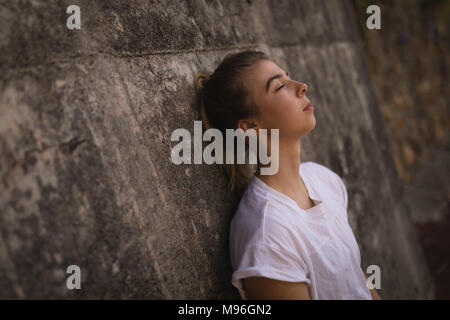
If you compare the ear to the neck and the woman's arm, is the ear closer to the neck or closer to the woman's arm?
the neck

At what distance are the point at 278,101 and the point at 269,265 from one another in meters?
0.64

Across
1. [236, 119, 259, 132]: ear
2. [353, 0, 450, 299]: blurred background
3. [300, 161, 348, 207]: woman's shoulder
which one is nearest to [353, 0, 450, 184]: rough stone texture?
[353, 0, 450, 299]: blurred background

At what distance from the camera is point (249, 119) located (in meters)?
1.59

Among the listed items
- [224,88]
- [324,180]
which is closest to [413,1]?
[324,180]

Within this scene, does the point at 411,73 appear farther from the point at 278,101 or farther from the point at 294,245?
the point at 294,245

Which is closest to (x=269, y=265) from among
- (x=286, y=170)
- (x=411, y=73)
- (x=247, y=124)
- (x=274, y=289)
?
(x=274, y=289)

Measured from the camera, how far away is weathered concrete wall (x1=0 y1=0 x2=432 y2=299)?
1.02 meters

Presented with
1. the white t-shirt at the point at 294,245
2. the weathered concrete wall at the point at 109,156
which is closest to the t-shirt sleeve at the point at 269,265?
the white t-shirt at the point at 294,245

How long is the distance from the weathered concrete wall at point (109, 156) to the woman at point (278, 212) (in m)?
0.12

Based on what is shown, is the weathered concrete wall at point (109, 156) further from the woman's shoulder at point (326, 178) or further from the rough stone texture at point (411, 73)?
the rough stone texture at point (411, 73)

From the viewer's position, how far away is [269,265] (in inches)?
53.4

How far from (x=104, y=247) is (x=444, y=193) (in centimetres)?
495

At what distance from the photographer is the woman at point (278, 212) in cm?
139
